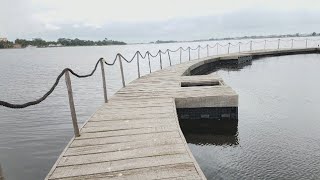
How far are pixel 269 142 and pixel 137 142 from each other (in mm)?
3843

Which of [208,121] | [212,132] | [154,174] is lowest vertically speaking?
[212,132]

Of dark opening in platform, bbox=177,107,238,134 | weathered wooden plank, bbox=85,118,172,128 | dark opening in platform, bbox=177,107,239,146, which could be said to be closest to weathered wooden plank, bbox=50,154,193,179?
weathered wooden plank, bbox=85,118,172,128

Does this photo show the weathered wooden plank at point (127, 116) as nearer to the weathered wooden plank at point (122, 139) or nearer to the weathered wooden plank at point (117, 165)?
the weathered wooden plank at point (122, 139)

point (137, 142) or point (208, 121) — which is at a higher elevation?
point (137, 142)

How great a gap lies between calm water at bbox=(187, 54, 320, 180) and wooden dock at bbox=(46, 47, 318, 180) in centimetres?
114

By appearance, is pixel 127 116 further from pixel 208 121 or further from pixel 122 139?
pixel 208 121

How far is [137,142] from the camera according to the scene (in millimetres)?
5316

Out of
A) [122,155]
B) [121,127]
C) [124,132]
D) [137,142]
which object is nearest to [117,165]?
[122,155]

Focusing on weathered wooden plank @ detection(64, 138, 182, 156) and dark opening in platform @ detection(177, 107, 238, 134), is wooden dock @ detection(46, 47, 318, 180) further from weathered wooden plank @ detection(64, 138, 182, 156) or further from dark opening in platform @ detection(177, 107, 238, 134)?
dark opening in platform @ detection(177, 107, 238, 134)

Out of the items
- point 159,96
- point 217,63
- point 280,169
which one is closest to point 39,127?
point 159,96

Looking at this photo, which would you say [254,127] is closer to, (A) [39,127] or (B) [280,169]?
(B) [280,169]

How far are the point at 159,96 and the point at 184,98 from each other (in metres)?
0.92

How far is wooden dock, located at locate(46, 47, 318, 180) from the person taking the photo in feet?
13.9

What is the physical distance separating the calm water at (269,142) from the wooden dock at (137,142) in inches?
44.9
